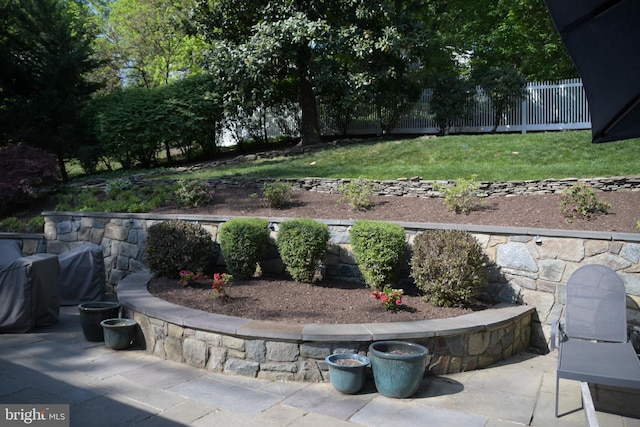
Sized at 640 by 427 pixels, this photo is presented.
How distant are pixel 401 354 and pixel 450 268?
1328 millimetres

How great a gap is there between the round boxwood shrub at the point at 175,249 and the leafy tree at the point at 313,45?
657 centimetres

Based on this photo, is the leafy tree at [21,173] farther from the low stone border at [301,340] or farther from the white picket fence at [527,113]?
the white picket fence at [527,113]

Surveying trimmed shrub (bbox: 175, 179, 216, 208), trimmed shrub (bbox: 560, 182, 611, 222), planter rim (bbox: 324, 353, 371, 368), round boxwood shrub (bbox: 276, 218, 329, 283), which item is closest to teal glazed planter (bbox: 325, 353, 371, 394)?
planter rim (bbox: 324, 353, 371, 368)

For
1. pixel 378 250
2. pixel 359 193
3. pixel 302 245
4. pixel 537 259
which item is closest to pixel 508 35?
pixel 359 193

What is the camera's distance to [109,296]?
Result: 25.1ft

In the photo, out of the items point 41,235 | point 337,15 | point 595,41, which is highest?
point 337,15

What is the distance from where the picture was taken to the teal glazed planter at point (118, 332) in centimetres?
511

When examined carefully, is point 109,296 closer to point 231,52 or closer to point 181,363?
point 181,363

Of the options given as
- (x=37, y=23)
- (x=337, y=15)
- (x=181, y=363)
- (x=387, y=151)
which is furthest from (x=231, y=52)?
(x=181, y=363)

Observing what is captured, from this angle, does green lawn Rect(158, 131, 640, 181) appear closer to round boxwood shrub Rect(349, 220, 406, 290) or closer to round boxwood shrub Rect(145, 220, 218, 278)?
round boxwood shrub Rect(349, 220, 406, 290)

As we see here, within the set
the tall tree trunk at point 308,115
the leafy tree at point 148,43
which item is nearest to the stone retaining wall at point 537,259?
the tall tree trunk at point 308,115

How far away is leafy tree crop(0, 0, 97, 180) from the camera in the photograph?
12406 mm

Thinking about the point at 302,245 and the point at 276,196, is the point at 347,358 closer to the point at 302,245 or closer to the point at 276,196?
the point at 302,245

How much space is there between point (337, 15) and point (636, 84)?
11.2 m
